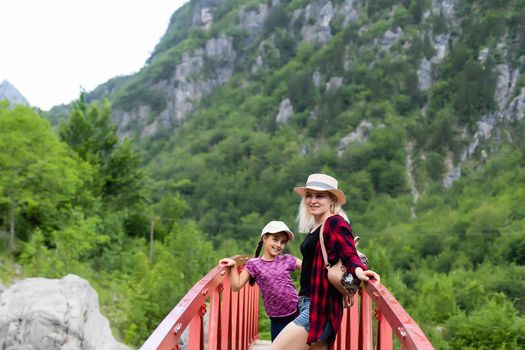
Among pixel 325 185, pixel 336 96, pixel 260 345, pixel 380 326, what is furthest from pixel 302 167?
pixel 325 185

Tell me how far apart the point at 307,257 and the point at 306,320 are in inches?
13.4

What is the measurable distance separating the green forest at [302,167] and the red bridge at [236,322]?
12.0 meters

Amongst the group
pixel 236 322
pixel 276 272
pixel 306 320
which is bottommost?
pixel 236 322

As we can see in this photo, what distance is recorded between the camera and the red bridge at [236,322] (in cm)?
237

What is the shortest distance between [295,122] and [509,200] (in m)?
58.2

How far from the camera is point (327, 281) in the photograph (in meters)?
2.91

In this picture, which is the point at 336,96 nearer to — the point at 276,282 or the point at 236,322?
the point at 236,322

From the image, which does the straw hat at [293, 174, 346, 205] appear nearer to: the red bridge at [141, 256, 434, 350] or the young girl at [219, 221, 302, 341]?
the red bridge at [141, 256, 434, 350]

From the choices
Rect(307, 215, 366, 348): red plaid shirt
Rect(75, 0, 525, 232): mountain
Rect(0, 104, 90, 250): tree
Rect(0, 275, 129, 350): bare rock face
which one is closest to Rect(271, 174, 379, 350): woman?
Rect(307, 215, 366, 348): red plaid shirt

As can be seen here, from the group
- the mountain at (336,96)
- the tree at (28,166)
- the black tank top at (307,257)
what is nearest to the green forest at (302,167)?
the tree at (28,166)

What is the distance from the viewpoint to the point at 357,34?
12888 centimetres

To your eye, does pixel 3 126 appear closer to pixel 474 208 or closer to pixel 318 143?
Result: pixel 474 208

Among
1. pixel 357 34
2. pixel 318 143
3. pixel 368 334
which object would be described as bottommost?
pixel 368 334

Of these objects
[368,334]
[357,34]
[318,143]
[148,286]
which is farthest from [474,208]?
[368,334]
